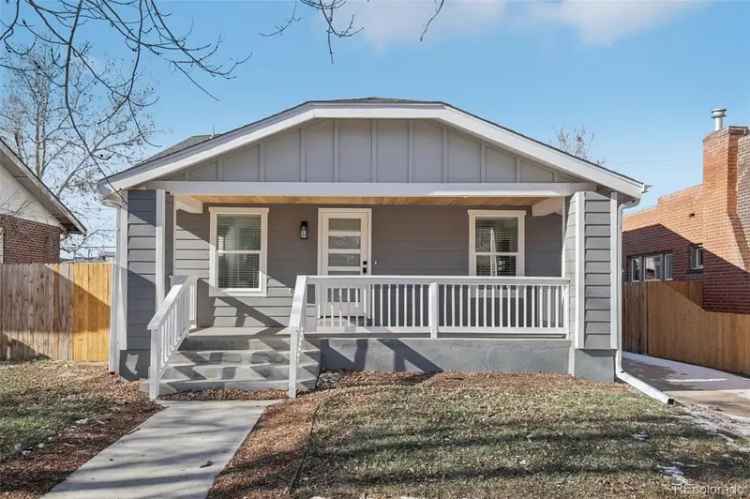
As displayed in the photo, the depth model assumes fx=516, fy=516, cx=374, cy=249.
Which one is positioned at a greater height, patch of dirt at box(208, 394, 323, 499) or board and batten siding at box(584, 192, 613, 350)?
board and batten siding at box(584, 192, 613, 350)

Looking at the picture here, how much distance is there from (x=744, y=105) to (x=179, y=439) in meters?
16.0

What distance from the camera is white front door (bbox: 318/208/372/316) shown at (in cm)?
925

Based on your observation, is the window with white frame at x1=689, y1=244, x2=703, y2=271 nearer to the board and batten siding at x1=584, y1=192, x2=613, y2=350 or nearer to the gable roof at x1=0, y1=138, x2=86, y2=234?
the board and batten siding at x1=584, y1=192, x2=613, y2=350

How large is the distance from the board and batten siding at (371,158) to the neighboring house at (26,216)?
800cm

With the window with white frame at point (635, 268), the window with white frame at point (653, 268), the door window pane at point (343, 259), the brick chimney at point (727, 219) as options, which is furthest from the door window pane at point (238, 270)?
the window with white frame at point (635, 268)

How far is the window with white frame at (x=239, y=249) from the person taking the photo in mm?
9188

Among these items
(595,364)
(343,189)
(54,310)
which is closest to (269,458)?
(343,189)

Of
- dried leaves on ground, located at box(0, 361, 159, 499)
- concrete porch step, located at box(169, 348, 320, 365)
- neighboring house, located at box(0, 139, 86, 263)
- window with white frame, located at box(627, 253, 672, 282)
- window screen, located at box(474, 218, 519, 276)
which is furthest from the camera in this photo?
window with white frame, located at box(627, 253, 672, 282)

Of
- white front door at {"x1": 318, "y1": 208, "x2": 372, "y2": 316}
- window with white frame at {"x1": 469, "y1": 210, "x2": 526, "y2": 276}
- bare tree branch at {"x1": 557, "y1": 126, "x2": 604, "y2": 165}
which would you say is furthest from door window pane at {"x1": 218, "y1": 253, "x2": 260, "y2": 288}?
bare tree branch at {"x1": 557, "y1": 126, "x2": 604, "y2": 165}

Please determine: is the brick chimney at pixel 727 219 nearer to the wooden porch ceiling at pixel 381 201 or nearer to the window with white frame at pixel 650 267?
the window with white frame at pixel 650 267

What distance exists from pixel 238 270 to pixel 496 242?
4673mm

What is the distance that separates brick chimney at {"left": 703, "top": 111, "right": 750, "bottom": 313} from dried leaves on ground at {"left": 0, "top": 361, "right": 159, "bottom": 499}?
1135 centimetres

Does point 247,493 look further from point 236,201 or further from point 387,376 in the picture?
point 236,201

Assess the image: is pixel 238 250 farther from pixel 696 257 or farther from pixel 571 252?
pixel 696 257
